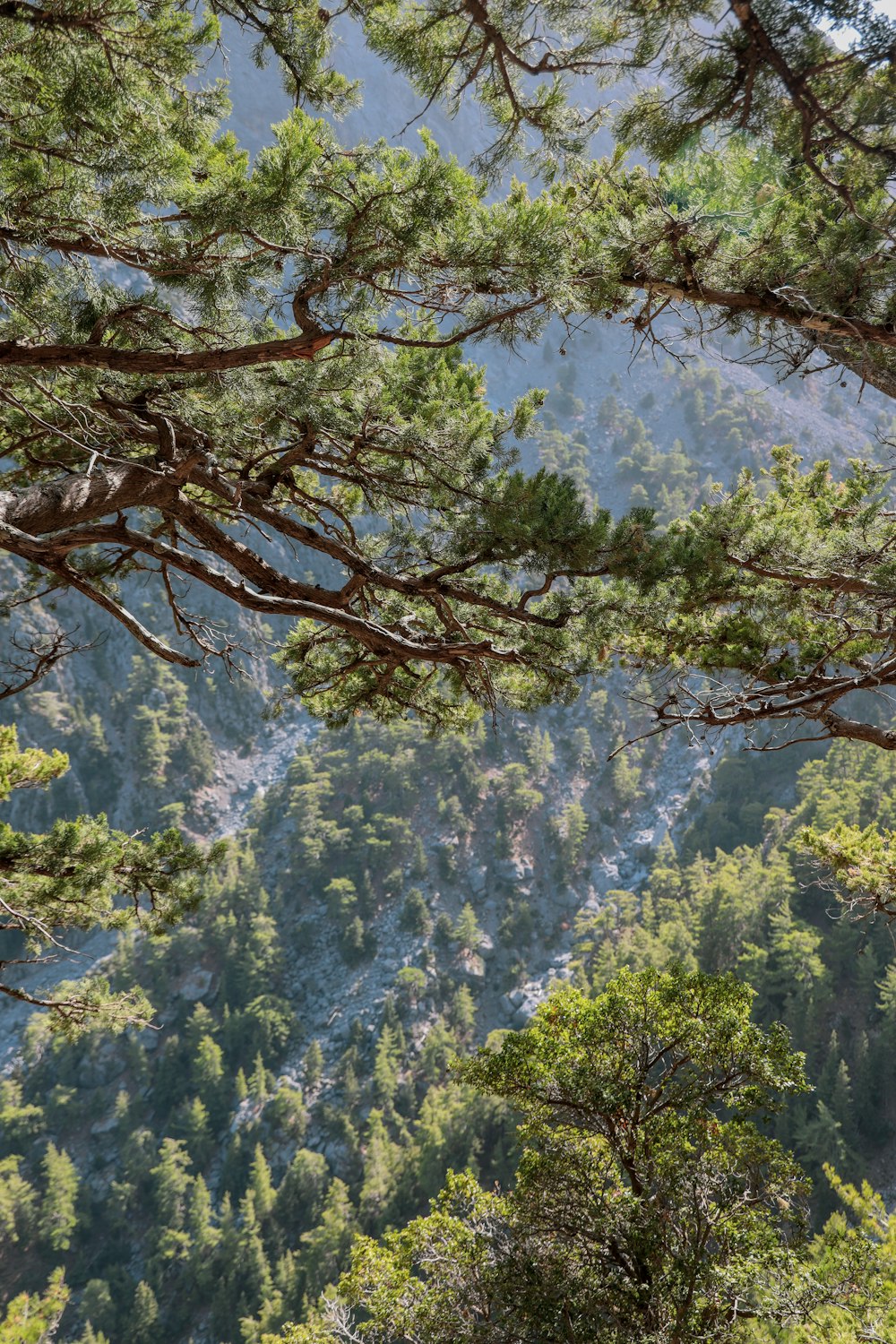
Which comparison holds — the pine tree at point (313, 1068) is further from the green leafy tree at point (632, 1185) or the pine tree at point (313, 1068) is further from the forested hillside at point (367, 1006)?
the green leafy tree at point (632, 1185)

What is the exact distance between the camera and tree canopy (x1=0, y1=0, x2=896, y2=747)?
194 cm

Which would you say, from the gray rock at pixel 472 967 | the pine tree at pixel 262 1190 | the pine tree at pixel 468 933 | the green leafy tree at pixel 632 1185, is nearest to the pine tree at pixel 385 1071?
the pine tree at pixel 262 1190

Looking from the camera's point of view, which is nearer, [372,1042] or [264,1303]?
[264,1303]

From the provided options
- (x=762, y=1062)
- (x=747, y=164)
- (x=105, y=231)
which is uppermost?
(x=105, y=231)

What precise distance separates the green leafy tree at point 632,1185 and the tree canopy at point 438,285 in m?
2.13

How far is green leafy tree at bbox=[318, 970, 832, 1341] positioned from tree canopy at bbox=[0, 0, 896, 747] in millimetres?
2134

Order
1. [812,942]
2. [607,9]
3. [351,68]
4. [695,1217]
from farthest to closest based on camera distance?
[351,68]
[812,942]
[695,1217]
[607,9]

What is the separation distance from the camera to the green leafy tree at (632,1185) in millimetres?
3824

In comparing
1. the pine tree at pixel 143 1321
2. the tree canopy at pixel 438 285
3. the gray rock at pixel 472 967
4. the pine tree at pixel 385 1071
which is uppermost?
the gray rock at pixel 472 967

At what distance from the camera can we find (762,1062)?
4.10 meters

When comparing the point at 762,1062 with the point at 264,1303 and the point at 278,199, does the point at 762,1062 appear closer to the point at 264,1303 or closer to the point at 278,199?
the point at 278,199

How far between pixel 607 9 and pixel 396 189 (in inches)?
25.4

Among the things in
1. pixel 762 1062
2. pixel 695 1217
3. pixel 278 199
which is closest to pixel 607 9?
pixel 278 199

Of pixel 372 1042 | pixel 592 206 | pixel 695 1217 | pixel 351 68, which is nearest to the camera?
pixel 592 206
